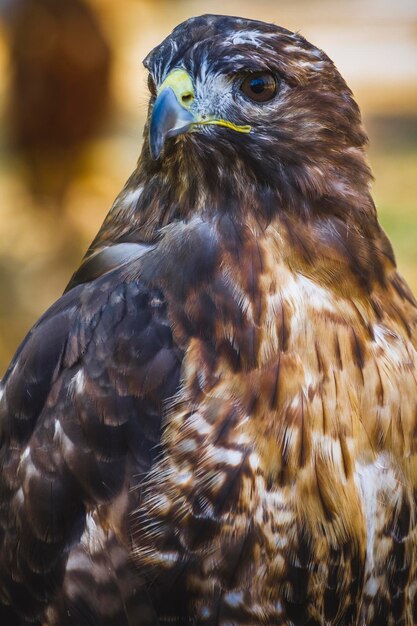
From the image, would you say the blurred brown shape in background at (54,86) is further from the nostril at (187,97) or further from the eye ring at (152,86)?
the nostril at (187,97)

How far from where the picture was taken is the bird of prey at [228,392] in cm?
293

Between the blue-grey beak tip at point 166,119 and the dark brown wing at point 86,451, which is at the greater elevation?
the blue-grey beak tip at point 166,119

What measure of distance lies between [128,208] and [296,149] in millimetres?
533

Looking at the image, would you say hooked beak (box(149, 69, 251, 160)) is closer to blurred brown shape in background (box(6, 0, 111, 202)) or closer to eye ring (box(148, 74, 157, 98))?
eye ring (box(148, 74, 157, 98))

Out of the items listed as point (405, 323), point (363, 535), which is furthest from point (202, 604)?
point (405, 323)

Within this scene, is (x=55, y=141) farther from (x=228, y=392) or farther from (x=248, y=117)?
(x=228, y=392)

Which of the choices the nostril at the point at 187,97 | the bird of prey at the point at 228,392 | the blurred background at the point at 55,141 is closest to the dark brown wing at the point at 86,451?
the bird of prey at the point at 228,392

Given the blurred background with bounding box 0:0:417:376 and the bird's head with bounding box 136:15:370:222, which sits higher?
the bird's head with bounding box 136:15:370:222

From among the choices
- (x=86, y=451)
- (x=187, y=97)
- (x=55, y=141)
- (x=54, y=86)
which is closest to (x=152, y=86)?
(x=187, y=97)

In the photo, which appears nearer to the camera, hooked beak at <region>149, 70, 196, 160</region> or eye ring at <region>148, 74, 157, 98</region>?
hooked beak at <region>149, 70, 196, 160</region>

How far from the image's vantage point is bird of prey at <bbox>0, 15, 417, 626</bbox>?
293 cm

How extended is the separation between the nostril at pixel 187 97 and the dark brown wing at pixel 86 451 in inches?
19.5

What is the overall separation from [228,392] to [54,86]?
5.25 meters

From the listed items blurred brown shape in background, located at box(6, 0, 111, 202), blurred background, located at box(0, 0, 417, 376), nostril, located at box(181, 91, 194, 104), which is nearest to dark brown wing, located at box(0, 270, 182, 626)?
nostril, located at box(181, 91, 194, 104)
